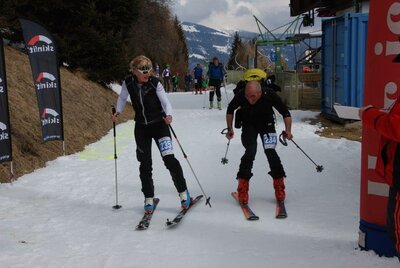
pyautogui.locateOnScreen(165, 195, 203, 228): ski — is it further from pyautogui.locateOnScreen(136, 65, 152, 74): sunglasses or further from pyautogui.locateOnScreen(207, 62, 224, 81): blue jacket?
pyautogui.locateOnScreen(207, 62, 224, 81): blue jacket

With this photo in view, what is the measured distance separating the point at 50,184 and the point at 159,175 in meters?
1.81

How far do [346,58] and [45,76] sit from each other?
23.6ft

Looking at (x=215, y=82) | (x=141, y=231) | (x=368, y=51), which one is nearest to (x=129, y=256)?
(x=141, y=231)

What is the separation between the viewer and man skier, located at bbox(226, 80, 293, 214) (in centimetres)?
577

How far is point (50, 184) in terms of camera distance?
293 inches

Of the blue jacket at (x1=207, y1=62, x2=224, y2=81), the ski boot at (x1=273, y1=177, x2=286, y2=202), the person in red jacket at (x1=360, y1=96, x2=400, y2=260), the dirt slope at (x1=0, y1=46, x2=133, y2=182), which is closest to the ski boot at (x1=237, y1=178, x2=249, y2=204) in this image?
the ski boot at (x1=273, y1=177, x2=286, y2=202)

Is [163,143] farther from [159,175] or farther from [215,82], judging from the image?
[215,82]

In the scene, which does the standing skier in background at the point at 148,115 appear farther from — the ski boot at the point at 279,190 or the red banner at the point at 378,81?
the red banner at the point at 378,81

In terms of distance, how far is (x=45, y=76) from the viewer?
8727mm

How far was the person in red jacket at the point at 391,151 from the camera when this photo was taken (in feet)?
8.84

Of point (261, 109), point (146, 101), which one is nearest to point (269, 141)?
point (261, 109)

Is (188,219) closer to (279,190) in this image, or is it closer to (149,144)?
(149,144)

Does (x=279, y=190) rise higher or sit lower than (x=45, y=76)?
lower

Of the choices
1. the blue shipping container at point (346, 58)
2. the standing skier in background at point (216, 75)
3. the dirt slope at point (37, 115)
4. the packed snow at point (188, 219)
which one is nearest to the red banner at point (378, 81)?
the packed snow at point (188, 219)
